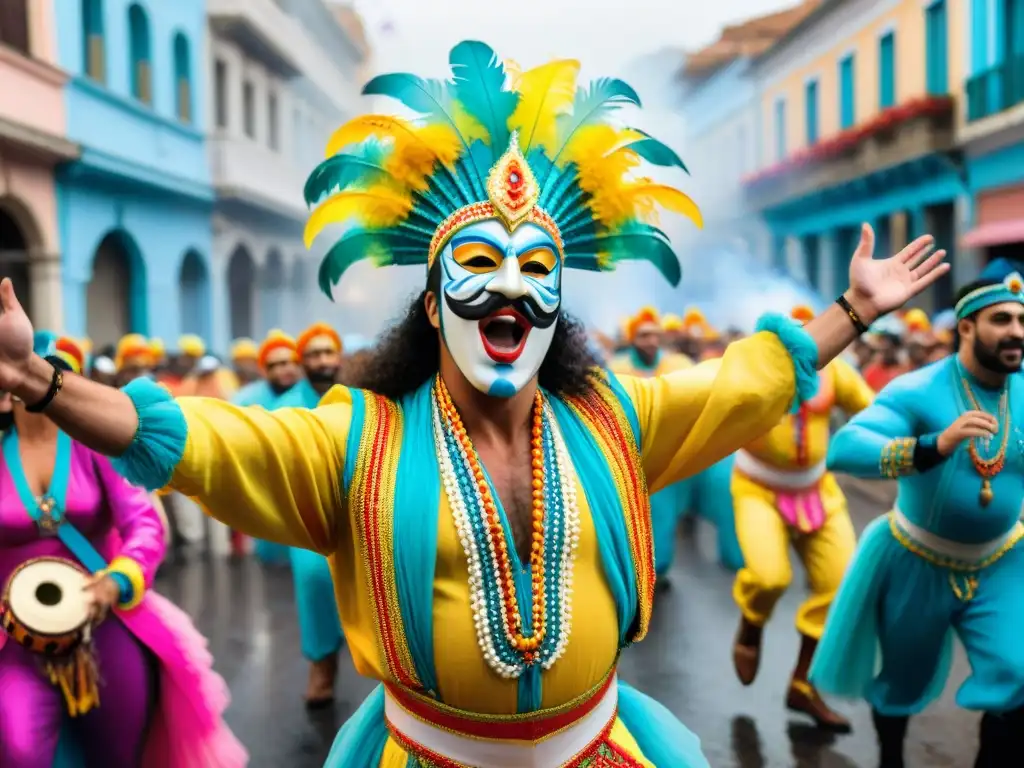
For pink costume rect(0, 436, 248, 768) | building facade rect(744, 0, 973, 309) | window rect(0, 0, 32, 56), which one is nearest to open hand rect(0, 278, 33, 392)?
pink costume rect(0, 436, 248, 768)

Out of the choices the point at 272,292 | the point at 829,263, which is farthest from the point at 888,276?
the point at 829,263

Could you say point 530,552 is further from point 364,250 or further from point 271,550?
point 271,550

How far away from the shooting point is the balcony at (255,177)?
19016 millimetres

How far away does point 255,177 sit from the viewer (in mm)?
20359

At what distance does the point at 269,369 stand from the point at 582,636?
16.4ft

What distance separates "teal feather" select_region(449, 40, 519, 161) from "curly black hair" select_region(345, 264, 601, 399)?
0.40 metres

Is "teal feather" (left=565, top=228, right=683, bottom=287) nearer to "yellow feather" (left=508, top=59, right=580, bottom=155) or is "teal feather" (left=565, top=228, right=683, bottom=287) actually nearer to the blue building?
"yellow feather" (left=508, top=59, right=580, bottom=155)

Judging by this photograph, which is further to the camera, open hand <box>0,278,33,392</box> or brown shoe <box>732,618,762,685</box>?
brown shoe <box>732,618,762,685</box>

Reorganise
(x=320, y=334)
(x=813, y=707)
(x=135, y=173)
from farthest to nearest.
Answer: (x=135, y=173), (x=320, y=334), (x=813, y=707)

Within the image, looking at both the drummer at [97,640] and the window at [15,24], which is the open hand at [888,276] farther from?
the window at [15,24]

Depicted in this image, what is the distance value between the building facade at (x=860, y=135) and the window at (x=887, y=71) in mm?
21

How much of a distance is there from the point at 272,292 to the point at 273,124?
11.2 ft

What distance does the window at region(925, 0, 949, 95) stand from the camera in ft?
61.7

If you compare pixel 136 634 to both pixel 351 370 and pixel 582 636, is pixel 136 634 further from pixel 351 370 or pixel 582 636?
pixel 582 636
